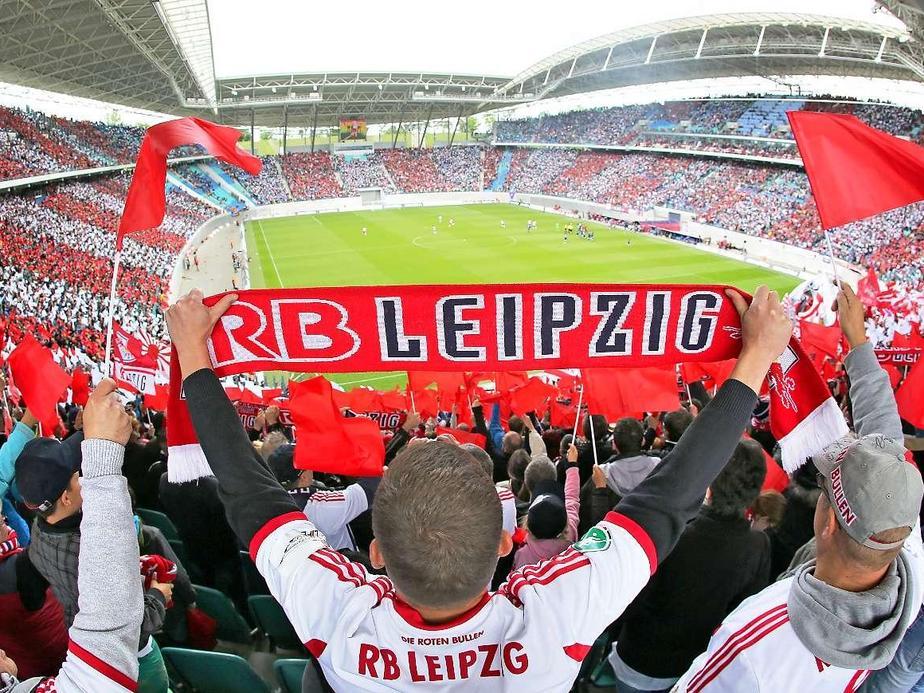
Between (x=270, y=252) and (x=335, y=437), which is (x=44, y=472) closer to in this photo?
(x=335, y=437)

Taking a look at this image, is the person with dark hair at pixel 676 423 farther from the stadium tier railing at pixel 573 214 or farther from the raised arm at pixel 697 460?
the stadium tier railing at pixel 573 214

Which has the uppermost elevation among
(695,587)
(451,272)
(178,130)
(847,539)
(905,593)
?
(178,130)

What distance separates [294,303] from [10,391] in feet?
30.7

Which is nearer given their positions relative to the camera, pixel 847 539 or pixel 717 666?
pixel 847 539

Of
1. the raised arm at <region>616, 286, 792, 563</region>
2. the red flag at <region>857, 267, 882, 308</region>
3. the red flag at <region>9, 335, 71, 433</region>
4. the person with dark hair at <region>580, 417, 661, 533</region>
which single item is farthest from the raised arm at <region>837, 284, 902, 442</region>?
the red flag at <region>857, 267, 882, 308</region>

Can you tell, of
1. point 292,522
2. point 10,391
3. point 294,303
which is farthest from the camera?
point 10,391

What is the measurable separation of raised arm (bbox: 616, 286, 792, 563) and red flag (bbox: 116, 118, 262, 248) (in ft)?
11.0

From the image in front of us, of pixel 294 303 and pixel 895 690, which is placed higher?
pixel 294 303

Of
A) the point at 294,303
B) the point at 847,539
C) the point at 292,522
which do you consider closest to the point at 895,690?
the point at 847,539

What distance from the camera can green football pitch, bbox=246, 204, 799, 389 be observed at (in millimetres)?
29422

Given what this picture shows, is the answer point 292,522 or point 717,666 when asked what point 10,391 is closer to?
point 292,522

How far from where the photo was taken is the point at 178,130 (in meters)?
4.35

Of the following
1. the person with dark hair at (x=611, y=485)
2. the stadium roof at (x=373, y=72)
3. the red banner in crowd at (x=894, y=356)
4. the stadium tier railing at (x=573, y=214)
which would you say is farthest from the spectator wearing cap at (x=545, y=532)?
the stadium tier railing at (x=573, y=214)

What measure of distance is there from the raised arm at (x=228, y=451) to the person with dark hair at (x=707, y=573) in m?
1.85
